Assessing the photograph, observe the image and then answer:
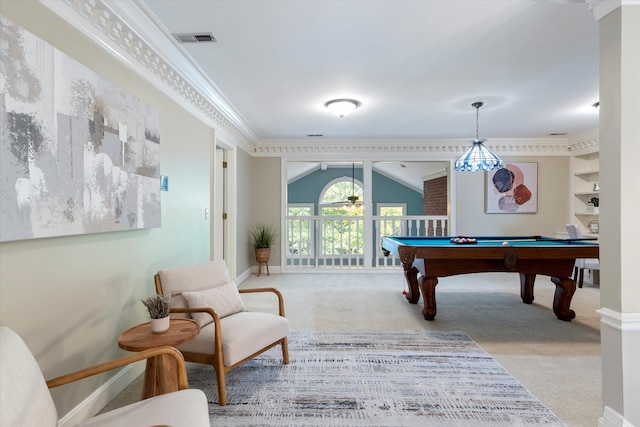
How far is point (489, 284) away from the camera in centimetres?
521

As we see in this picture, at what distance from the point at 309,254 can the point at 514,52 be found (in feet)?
15.8

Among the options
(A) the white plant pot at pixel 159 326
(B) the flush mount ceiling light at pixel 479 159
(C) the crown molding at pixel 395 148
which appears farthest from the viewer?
(C) the crown molding at pixel 395 148

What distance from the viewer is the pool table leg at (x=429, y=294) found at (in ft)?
11.2

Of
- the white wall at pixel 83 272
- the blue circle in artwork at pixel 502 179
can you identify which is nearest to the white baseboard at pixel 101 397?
the white wall at pixel 83 272

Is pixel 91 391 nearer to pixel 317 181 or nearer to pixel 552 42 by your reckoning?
pixel 552 42

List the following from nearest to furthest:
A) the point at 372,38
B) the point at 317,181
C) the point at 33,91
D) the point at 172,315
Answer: the point at 33,91 → the point at 172,315 → the point at 372,38 → the point at 317,181

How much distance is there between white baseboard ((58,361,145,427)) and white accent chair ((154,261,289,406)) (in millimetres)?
468

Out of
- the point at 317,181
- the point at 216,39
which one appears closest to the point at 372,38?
the point at 216,39

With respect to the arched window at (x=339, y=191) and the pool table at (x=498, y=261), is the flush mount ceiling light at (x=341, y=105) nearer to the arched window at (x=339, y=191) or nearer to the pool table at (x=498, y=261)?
the pool table at (x=498, y=261)

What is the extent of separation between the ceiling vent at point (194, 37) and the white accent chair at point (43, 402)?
210cm

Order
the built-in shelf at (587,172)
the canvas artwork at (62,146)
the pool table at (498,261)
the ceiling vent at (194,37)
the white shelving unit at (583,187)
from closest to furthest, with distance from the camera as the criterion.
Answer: the canvas artwork at (62,146)
the ceiling vent at (194,37)
the pool table at (498,261)
the built-in shelf at (587,172)
the white shelving unit at (583,187)

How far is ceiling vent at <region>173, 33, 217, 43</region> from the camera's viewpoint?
2.43 meters

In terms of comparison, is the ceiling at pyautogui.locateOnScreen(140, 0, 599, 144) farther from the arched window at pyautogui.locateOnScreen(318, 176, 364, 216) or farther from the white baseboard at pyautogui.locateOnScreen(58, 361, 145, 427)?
the arched window at pyautogui.locateOnScreen(318, 176, 364, 216)

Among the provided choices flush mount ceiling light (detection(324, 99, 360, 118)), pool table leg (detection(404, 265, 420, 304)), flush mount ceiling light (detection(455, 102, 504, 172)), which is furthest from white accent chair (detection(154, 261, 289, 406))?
flush mount ceiling light (detection(455, 102, 504, 172))
